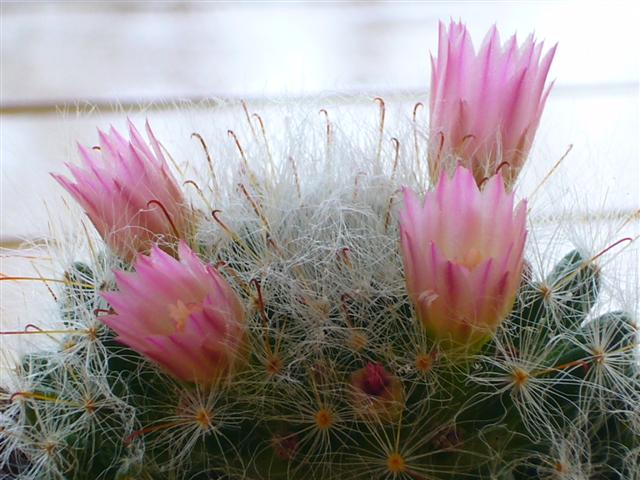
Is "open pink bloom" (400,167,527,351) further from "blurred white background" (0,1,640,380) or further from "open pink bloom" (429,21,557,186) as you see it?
"blurred white background" (0,1,640,380)

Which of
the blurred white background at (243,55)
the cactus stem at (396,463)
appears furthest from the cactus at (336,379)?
the blurred white background at (243,55)

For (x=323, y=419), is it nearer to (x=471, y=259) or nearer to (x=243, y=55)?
(x=471, y=259)

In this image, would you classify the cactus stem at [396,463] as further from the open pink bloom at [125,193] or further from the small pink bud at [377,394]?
the open pink bloom at [125,193]

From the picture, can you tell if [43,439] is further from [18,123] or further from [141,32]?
[141,32]

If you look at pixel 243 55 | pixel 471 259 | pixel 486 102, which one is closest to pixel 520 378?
pixel 471 259

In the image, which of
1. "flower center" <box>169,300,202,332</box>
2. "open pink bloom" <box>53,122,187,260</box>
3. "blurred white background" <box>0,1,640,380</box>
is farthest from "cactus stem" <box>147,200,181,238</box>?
"blurred white background" <box>0,1,640,380</box>

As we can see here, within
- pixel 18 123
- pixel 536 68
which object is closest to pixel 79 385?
pixel 536 68
